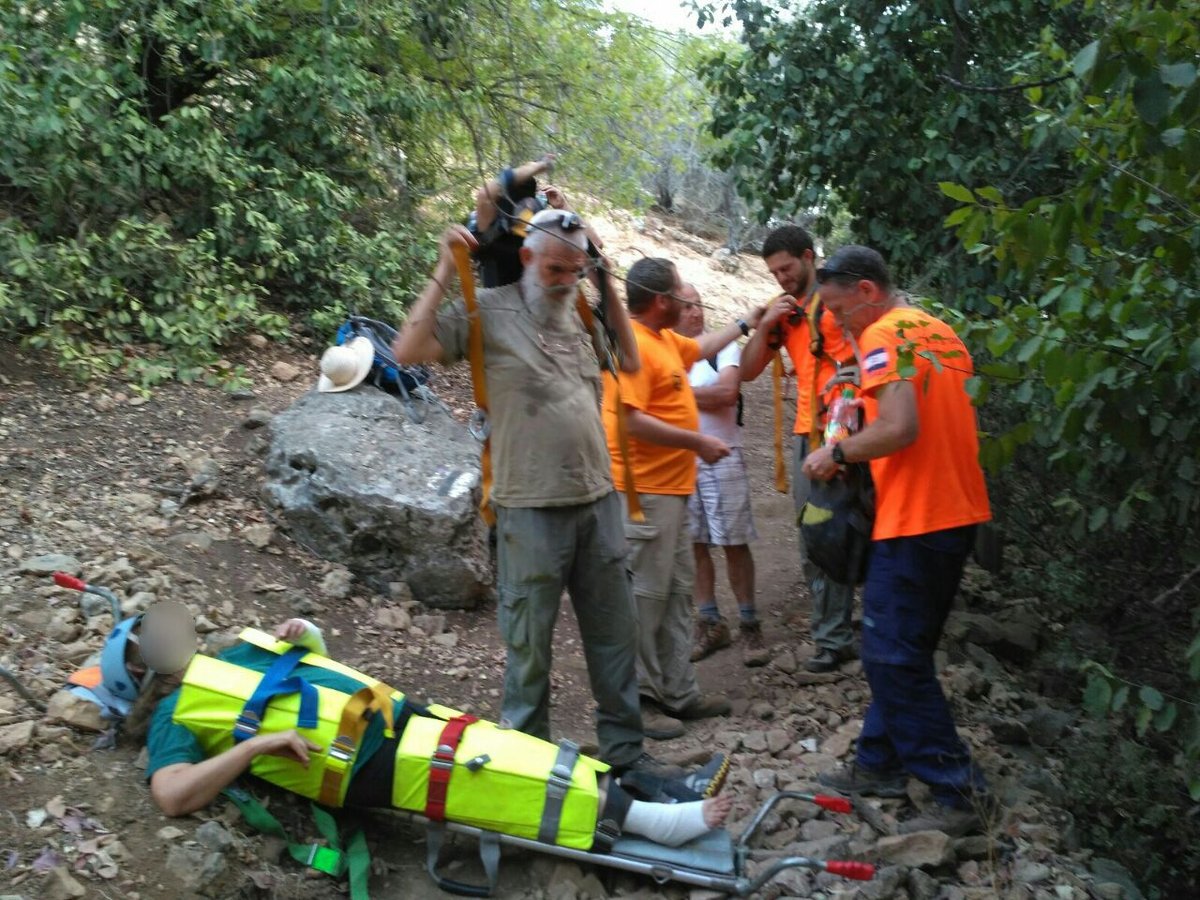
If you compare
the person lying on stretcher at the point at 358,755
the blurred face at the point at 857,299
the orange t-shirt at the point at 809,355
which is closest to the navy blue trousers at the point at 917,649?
the person lying on stretcher at the point at 358,755

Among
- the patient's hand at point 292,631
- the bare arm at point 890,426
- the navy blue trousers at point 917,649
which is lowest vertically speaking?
the patient's hand at point 292,631

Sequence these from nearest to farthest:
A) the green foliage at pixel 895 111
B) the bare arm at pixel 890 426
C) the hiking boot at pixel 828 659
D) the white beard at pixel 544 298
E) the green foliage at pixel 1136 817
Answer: the bare arm at pixel 890 426 < the white beard at pixel 544 298 < the green foliage at pixel 1136 817 < the hiking boot at pixel 828 659 < the green foliage at pixel 895 111

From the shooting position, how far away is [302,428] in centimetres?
596

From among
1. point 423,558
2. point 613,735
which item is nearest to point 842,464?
point 613,735

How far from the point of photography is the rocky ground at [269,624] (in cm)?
338

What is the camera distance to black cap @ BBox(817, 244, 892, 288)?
3.89 m

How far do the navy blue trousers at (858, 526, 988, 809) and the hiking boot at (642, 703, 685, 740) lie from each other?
3.33 feet

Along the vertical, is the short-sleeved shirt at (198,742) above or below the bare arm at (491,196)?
below

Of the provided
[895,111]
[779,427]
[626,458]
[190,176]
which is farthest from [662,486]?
[190,176]

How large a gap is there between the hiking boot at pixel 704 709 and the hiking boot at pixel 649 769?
609mm

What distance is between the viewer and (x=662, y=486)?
15.1 ft

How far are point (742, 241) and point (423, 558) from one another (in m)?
10.0

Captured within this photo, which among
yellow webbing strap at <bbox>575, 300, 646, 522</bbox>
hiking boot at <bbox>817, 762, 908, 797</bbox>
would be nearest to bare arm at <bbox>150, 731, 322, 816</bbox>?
yellow webbing strap at <bbox>575, 300, 646, 522</bbox>

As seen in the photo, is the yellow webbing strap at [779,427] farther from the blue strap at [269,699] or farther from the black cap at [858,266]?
the blue strap at [269,699]
